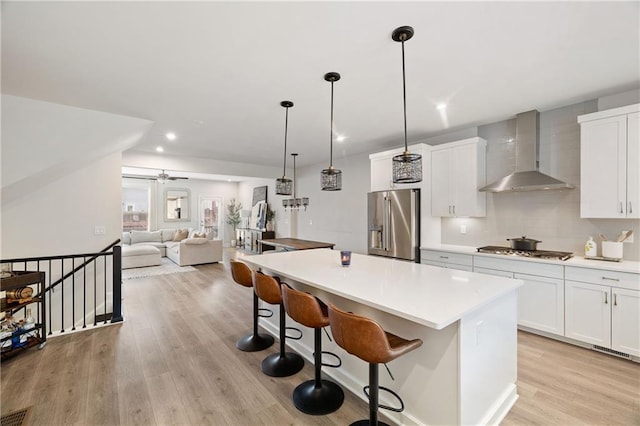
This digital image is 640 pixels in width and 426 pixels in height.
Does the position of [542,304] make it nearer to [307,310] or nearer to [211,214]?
[307,310]

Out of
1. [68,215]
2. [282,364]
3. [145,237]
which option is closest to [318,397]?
[282,364]

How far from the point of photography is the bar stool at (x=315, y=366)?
1943 mm

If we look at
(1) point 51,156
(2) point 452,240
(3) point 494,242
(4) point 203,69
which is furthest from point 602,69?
(1) point 51,156

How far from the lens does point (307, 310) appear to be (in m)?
1.95

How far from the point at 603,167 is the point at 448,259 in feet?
6.14

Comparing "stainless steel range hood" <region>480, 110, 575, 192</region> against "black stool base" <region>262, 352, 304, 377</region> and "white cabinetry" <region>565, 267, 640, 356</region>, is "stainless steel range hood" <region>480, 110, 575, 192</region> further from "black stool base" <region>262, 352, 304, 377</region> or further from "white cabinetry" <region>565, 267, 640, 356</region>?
"black stool base" <region>262, 352, 304, 377</region>

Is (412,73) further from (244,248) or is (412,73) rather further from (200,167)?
(244,248)

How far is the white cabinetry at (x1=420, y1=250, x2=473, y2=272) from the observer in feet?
12.1

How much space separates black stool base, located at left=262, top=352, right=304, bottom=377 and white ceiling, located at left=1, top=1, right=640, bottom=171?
2585 millimetres

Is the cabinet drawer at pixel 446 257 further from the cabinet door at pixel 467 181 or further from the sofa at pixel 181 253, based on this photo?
the sofa at pixel 181 253

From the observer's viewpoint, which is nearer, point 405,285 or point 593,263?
point 405,285

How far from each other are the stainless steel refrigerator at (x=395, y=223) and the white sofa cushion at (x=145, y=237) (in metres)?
7.14

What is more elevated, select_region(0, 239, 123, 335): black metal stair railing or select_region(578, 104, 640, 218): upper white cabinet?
select_region(578, 104, 640, 218): upper white cabinet

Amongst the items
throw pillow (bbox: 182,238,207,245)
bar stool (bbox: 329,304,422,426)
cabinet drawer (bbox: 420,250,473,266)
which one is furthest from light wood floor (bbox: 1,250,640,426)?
throw pillow (bbox: 182,238,207,245)
